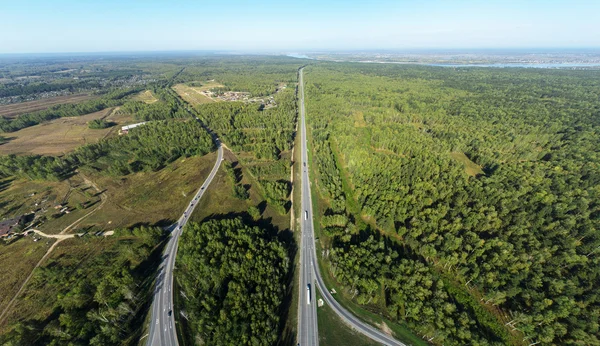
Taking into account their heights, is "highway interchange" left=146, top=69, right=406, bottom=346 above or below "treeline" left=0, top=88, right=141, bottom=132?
below

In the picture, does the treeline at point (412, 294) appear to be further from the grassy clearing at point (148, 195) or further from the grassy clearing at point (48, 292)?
the grassy clearing at point (48, 292)

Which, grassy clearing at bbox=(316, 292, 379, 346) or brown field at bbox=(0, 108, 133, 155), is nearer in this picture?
grassy clearing at bbox=(316, 292, 379, 346)

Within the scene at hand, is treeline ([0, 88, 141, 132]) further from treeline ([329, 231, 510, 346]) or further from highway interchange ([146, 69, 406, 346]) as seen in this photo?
treeline ([329, 231, 510, 346])

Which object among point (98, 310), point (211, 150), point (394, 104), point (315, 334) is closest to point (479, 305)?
point (315, 334)

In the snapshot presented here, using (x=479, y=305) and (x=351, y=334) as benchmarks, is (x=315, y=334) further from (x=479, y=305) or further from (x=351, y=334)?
(x=479, y=305)

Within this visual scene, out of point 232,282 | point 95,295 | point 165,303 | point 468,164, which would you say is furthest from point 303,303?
point 468,164

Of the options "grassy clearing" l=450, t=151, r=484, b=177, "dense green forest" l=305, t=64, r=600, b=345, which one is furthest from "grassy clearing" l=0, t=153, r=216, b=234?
"grassy clearing" l=450, t=151, r=484, b=177

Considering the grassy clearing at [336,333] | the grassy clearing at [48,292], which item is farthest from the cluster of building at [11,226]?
the grassy clearing at [336,333]
